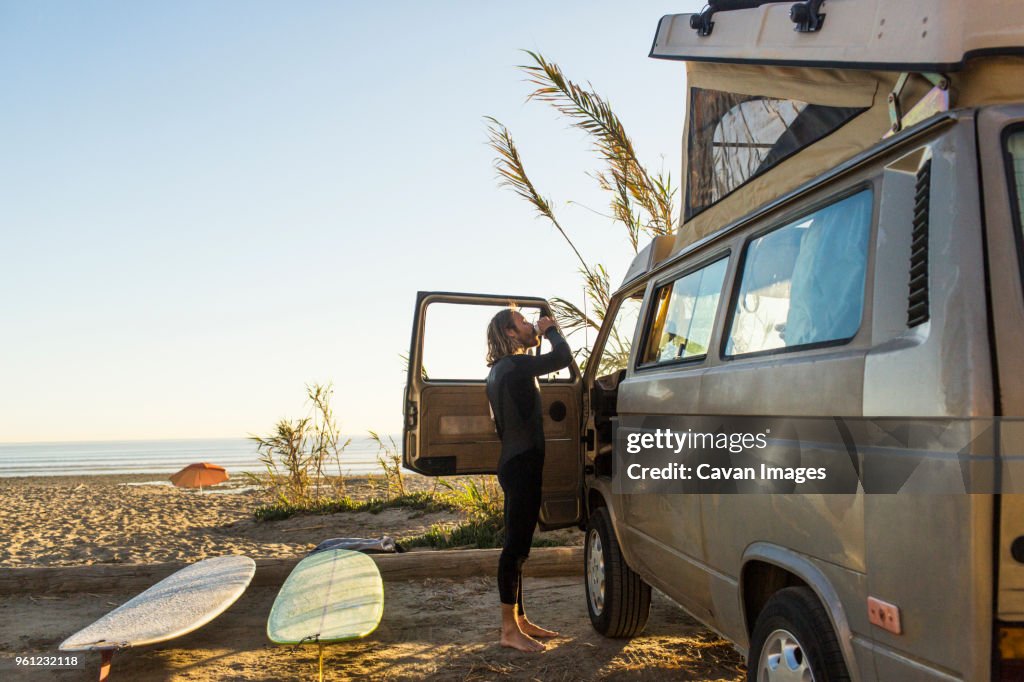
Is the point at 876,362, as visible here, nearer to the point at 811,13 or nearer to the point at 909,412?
the point at 909,412

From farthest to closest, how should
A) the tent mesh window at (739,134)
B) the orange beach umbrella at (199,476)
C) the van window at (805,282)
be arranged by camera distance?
the orange beach umbrella at (199,476) < the tent mesh window at (739,134) < the van window at (805,282)

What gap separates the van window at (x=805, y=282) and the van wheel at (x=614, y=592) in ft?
5.96

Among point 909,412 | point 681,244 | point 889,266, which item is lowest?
point 909,412

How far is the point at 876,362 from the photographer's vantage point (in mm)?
1939

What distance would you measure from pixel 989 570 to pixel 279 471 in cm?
1001

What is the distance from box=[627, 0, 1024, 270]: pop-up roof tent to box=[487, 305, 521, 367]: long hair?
908 mm

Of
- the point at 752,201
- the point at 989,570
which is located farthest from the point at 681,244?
the point at 989,570

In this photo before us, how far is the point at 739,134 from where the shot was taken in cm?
332

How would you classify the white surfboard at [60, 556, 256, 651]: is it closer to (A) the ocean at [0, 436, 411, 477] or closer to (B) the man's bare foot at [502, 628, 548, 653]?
(B) the man's bare foot at [502, 628, 548, 653]

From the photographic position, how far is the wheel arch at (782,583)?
2.06 meters

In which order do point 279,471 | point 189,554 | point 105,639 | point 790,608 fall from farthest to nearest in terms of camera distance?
point 279,471 → point 189,554 → point 105,639 → point 790,608

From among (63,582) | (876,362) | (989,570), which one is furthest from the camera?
(63,582)

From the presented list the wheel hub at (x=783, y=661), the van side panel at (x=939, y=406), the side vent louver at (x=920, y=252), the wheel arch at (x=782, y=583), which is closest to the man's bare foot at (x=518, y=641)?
the wheel arch at (x=782, y=583)

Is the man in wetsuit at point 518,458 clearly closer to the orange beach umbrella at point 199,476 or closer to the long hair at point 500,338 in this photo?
the long hair at point 500,338
